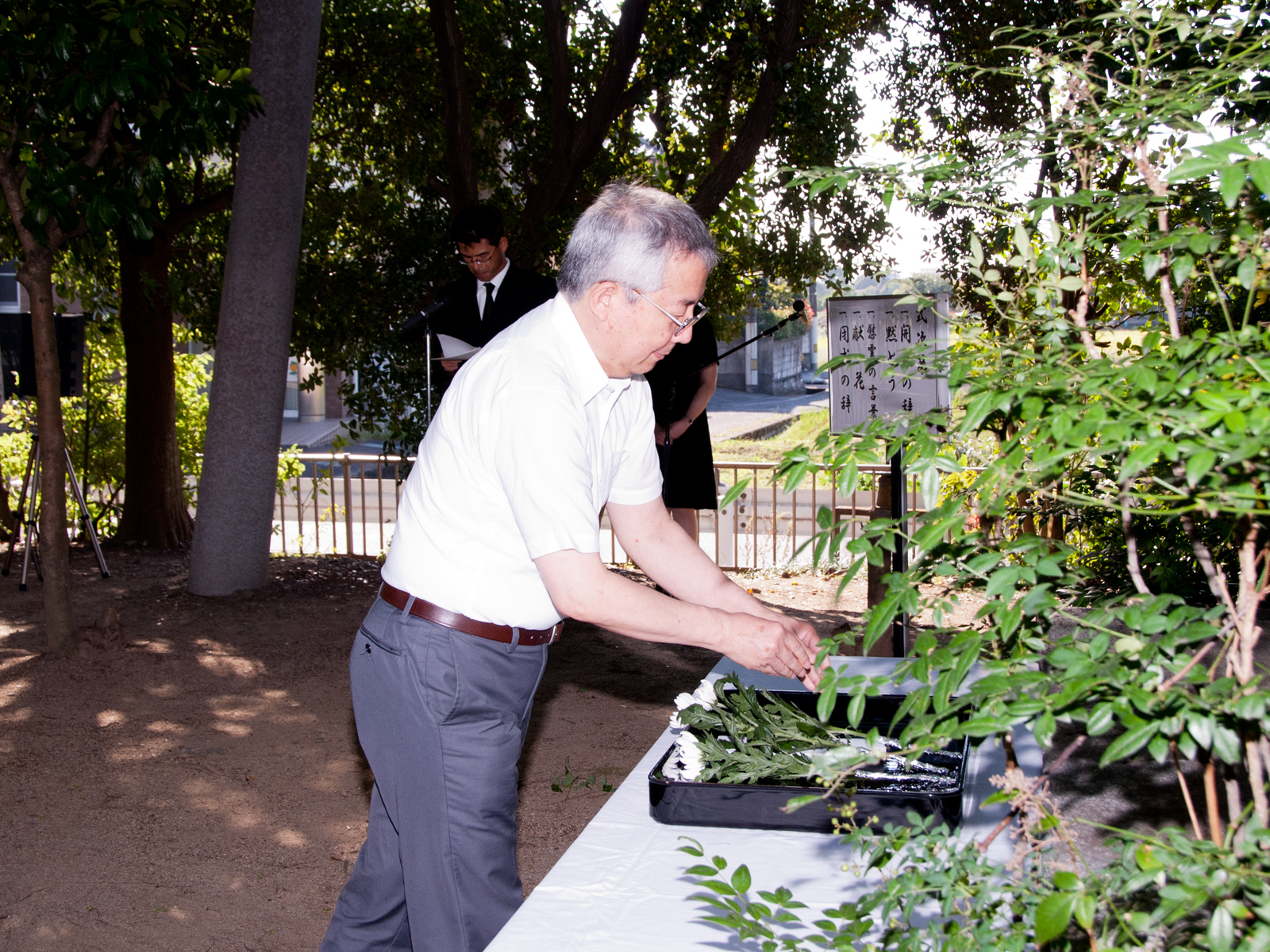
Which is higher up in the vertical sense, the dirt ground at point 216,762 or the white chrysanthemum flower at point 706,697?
the white chrysanthemum flower at point 706,697

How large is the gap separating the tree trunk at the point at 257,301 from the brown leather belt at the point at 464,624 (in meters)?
4.67

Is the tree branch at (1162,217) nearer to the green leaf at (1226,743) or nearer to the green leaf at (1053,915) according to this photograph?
the green leaf at (1226,743)

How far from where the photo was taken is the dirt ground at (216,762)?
2912mm

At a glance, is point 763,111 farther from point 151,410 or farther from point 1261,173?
point 1261,173

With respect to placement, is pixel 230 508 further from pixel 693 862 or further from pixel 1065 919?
pixel 1065 919

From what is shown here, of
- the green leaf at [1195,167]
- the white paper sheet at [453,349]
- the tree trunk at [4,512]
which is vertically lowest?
the tree trunk at [4,512]

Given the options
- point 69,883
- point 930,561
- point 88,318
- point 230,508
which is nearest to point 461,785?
point 930,561

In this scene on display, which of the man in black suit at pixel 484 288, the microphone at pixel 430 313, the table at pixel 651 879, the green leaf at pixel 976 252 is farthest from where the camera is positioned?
the microphone at pixel 430 313

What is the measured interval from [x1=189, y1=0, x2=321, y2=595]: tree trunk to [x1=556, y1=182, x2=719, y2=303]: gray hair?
191 inches

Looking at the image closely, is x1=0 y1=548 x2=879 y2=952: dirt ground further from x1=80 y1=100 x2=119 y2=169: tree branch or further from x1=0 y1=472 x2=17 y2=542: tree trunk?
x1=0 y1=472 x2=17 y2=542: tree trunk

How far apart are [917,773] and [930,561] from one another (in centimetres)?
63

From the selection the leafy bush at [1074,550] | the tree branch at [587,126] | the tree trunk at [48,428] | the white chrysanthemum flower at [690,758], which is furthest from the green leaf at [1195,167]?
the tree branch at [587,126]

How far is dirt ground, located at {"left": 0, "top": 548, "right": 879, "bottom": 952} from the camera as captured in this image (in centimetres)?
291

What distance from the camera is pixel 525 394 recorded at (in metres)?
1.61
